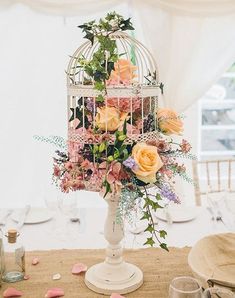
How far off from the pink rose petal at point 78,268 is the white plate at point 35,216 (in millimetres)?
470

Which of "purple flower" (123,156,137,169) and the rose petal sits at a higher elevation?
"purple flower" (123,156,137,169)

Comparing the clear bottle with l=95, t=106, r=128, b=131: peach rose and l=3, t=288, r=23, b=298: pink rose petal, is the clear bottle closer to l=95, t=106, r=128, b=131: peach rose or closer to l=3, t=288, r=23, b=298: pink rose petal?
l=3, t=288, r=23, b=298: pink rose petal

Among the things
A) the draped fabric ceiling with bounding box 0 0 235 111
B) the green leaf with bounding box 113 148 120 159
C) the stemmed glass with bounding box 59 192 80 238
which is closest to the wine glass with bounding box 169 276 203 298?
the green leaf with bounding box 113 148 120 159

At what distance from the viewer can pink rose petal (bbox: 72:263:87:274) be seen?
148cm

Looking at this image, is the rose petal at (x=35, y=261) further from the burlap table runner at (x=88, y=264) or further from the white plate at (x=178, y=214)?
the white plate at (x=178, y=214)

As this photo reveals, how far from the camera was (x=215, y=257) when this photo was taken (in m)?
1.47

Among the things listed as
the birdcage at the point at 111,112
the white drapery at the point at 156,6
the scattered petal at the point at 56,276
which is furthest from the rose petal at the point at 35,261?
the white drapery at the point at 156,6

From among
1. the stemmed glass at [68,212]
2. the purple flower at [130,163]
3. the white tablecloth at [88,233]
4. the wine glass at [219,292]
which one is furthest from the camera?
the stemmed glass at [68,212]

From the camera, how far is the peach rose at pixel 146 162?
1.23 metres

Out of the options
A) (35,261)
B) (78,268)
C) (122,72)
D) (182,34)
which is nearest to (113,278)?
(78,268)

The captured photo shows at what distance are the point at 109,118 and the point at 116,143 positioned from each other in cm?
7

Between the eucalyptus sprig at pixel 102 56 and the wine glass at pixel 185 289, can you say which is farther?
the eucalyptus sprig at pixel 102 56

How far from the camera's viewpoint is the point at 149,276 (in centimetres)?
146

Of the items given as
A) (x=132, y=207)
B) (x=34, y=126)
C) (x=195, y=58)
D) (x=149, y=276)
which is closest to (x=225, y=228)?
(x=149, y=276)
